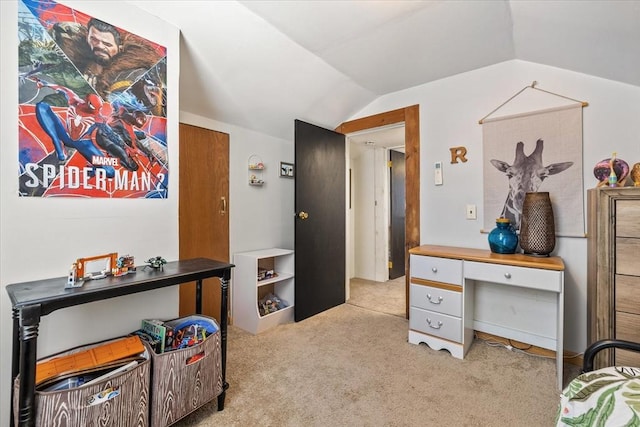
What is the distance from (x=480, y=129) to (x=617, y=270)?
4.54 ft

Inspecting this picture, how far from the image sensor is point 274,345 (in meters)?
2.28

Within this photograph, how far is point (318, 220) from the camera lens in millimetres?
2982

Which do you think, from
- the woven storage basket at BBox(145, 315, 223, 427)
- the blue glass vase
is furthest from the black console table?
the blue glass vase

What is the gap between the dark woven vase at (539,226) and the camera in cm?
201

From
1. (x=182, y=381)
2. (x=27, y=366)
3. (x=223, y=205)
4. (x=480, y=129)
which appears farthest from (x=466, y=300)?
(x=27, y=366)

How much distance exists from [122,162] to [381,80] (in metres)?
2.26

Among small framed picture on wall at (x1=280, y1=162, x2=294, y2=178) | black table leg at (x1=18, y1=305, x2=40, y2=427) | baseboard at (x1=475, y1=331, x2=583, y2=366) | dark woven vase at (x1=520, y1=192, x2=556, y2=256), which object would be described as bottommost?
baseboard at (x1=475, y1=331, x2=583, y2=366)

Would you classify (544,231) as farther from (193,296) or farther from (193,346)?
(193,296)

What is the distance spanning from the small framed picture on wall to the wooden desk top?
160 centimetres

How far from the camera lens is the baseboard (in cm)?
207

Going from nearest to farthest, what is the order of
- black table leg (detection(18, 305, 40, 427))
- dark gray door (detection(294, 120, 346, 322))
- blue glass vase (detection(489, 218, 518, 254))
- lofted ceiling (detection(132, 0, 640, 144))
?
1. black table leg (detection(18, 305, 40, 427))
2. lofted ceiling (detection(132, 0, 640, 144))
3. blue glass vase (detection(489, 218, 518, 254))
4. dark gray door (detection(294, 120, 346, 322))

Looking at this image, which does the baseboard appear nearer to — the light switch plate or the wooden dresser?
the wooden dresser

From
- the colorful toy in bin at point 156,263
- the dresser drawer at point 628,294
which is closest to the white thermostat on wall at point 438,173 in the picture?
the dresser drawer at point 628,294

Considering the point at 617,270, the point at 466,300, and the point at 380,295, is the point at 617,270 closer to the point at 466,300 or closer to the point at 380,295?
the point at 466,300
